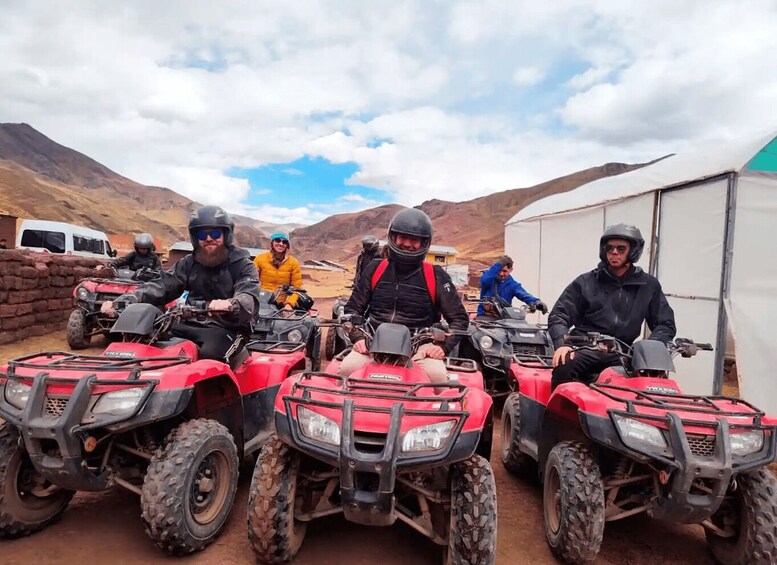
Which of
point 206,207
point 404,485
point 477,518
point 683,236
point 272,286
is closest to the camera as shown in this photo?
point 477,518

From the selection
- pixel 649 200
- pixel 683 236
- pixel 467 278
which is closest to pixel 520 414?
pixel 683 236

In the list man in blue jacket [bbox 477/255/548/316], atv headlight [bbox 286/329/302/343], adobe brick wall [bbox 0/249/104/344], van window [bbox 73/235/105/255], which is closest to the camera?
atv headlight [bbox 286/329/302/343]

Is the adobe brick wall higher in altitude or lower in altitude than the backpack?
lower

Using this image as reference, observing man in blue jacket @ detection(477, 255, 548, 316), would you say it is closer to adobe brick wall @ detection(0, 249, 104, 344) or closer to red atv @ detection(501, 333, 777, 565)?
red atv @ detection(501, 333, 777, 565)

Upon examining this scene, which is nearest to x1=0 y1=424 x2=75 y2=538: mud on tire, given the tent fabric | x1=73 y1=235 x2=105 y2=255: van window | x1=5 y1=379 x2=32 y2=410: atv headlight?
x1=5 y1=379 x2=32 y2=410: atv headlight

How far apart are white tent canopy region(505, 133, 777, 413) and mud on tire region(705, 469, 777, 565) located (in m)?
3.19

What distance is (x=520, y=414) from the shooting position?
427cm

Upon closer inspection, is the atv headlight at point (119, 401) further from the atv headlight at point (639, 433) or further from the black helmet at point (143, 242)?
the black helmet at point (143, 242)

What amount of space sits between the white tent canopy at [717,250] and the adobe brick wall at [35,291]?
10.3 m

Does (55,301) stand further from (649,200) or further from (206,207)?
(649,200)

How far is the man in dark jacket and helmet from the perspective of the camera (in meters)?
9.54

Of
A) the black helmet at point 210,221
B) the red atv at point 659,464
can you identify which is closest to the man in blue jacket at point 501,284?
the red atv at point 659,464

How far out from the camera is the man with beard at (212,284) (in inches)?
145

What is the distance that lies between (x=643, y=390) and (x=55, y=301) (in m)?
10.7
